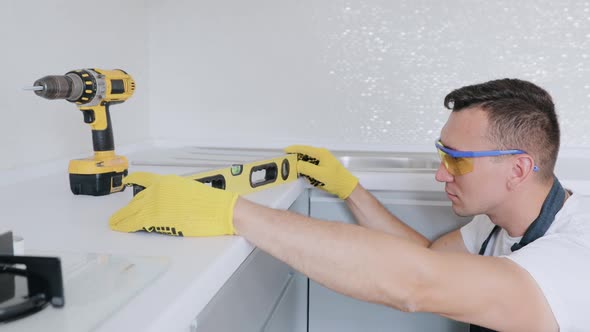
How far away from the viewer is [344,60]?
7.70 ft

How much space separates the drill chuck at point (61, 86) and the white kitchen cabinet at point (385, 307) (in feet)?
2.70

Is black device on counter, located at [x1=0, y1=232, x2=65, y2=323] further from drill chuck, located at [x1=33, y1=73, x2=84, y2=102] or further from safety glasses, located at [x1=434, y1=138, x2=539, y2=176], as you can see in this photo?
safety glasses, located at [x1=434, y1=138, x2=539, y2=176]

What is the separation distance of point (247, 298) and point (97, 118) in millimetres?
593

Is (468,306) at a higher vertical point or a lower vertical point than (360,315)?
higher

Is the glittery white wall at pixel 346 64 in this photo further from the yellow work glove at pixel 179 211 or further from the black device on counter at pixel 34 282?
the black device on counter at pixel 34 282

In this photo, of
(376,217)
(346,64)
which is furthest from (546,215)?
(346,64)

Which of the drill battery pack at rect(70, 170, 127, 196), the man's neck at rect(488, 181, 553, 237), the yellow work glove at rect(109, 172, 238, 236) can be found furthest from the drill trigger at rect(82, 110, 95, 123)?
the man's neck at rect(488, 181, 553, 237)

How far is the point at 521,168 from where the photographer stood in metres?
1.22

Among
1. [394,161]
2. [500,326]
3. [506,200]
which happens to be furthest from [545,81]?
[500,326]

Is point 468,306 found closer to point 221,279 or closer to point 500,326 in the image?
point 500,326

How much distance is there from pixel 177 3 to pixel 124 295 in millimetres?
1975

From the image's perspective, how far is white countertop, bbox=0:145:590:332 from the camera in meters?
0.66

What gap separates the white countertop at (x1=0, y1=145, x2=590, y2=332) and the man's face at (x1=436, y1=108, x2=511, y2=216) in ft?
1.39

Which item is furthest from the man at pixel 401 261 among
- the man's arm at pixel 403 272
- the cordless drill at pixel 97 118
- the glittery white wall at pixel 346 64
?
the glittery white wall at pixel 346 64
